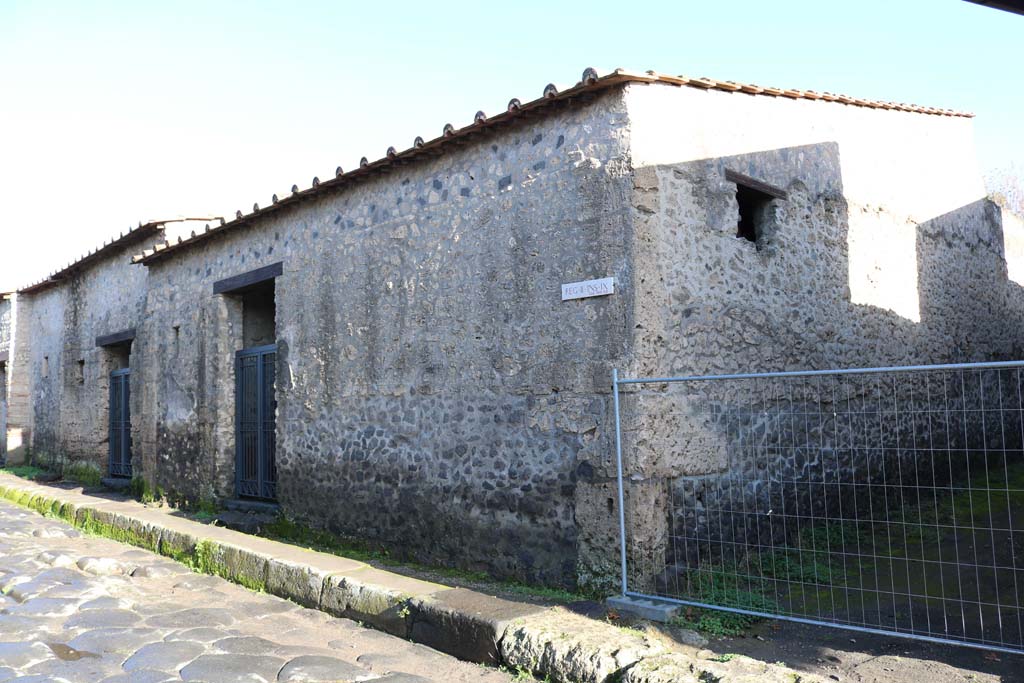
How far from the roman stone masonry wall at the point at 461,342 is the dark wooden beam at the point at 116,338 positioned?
443 centimetres

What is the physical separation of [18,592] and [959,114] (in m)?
11.1

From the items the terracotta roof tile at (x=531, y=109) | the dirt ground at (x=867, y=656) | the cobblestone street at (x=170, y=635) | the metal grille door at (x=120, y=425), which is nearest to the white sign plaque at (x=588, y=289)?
the terracotta roof tile at (x=531, y=109)

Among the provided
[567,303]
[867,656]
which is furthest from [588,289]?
[867,656]

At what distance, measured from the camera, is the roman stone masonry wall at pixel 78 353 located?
43.7 feet

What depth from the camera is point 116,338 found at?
13.2m

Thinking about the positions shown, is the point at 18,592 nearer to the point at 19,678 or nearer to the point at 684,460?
the point at 19,678

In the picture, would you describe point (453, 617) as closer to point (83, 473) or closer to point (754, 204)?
point (754, 204)

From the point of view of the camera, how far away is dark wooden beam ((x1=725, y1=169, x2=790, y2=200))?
6297 millimetres

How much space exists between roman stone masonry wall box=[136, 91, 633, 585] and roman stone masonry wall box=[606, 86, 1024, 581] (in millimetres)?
290

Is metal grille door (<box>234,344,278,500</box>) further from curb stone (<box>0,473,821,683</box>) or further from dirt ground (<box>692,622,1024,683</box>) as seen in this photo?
dirt ground (<box>692,622,1024,683</box>)

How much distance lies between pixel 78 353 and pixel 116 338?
239 cm

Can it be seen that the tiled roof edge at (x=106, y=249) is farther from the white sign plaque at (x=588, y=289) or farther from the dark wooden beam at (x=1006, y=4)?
the dark wooden beam at (x=1006, y=4)

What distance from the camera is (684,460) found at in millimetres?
5602

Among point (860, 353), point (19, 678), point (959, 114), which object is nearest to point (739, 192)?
point (860, 353)
